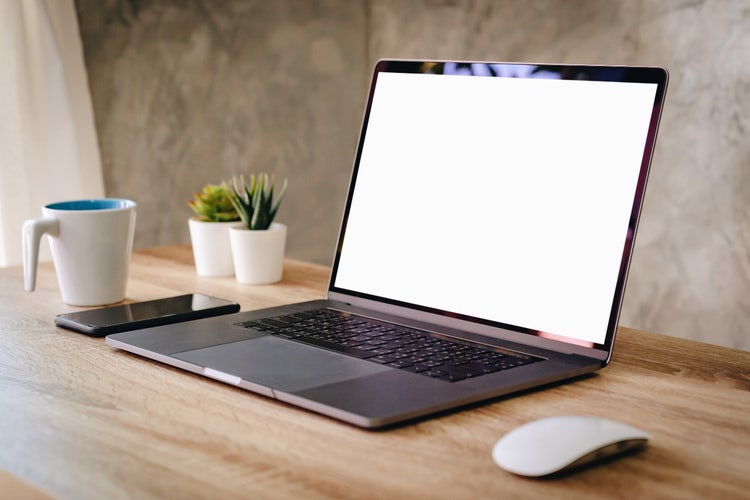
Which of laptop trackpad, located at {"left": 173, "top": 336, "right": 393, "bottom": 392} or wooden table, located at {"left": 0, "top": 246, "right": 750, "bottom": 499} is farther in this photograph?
laptop trackpad, located at {"left": 173, "top": 336, "right": 393, "bottom": 392}

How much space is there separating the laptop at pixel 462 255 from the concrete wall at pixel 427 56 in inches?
49.3

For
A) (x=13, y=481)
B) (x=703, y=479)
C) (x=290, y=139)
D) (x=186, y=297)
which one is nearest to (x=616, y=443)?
(x=703, y=479)

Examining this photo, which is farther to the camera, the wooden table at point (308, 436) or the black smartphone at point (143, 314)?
the black smartphone at point (143, 314)

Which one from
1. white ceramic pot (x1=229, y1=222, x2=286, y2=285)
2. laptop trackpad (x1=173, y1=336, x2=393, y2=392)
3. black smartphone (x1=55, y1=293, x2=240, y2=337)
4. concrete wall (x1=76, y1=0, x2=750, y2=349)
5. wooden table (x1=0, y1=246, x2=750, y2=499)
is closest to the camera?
wooden table (x1=0, y1=246, x2=750, y2=499)

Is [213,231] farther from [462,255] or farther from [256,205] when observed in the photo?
[462,255]

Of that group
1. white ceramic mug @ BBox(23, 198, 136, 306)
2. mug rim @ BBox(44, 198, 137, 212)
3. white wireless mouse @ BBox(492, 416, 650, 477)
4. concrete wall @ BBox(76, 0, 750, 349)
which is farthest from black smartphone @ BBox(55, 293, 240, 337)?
concrete wall @ BBox(76, 0, 750, 349)

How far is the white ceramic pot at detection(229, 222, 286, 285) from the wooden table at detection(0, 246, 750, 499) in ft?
1.18

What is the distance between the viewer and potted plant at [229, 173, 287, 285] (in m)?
1.25

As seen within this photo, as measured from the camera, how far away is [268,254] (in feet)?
4.13

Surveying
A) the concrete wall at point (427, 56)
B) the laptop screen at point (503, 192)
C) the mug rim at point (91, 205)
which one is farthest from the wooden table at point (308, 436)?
the concrete wall at point (427, 56)

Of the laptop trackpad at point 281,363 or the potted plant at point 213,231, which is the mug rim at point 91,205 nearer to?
the potted plant at point 213,231

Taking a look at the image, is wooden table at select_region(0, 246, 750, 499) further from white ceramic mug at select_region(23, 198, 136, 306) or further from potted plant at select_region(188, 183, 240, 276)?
potted plant at select_region(188, 183, 240, 276)

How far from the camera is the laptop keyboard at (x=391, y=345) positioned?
0.79 m

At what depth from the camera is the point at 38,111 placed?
1.95m
